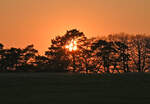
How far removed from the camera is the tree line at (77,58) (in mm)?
42438

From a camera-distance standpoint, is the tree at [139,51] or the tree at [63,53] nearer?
the tree at [63,53]

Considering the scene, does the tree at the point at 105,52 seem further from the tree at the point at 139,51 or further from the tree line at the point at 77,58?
the tree at the point at 139,51

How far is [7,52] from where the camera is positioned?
4381 cm

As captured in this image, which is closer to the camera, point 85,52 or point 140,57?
point 85,52

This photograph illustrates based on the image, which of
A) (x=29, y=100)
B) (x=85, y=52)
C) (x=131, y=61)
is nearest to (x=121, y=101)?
(x=29, y=100)

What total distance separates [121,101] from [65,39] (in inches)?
1402

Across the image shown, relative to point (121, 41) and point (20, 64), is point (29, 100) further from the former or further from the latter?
point (121, 41)

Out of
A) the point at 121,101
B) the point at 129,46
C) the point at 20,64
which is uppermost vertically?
the point at 129,46

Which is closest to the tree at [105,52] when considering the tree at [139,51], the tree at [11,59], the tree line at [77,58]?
the tree line at [77,58]

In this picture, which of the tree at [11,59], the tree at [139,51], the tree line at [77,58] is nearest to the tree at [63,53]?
the tree line at [77,58]

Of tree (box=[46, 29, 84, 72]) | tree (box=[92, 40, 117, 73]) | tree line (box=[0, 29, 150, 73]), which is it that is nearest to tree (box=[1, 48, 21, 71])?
tree line (box=[0, 29, 150, 73])

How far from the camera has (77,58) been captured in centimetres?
4347

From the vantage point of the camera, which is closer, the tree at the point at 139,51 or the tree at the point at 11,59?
the tree at the point at 11,59

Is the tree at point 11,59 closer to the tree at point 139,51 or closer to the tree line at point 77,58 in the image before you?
the tree line at point 77,58
